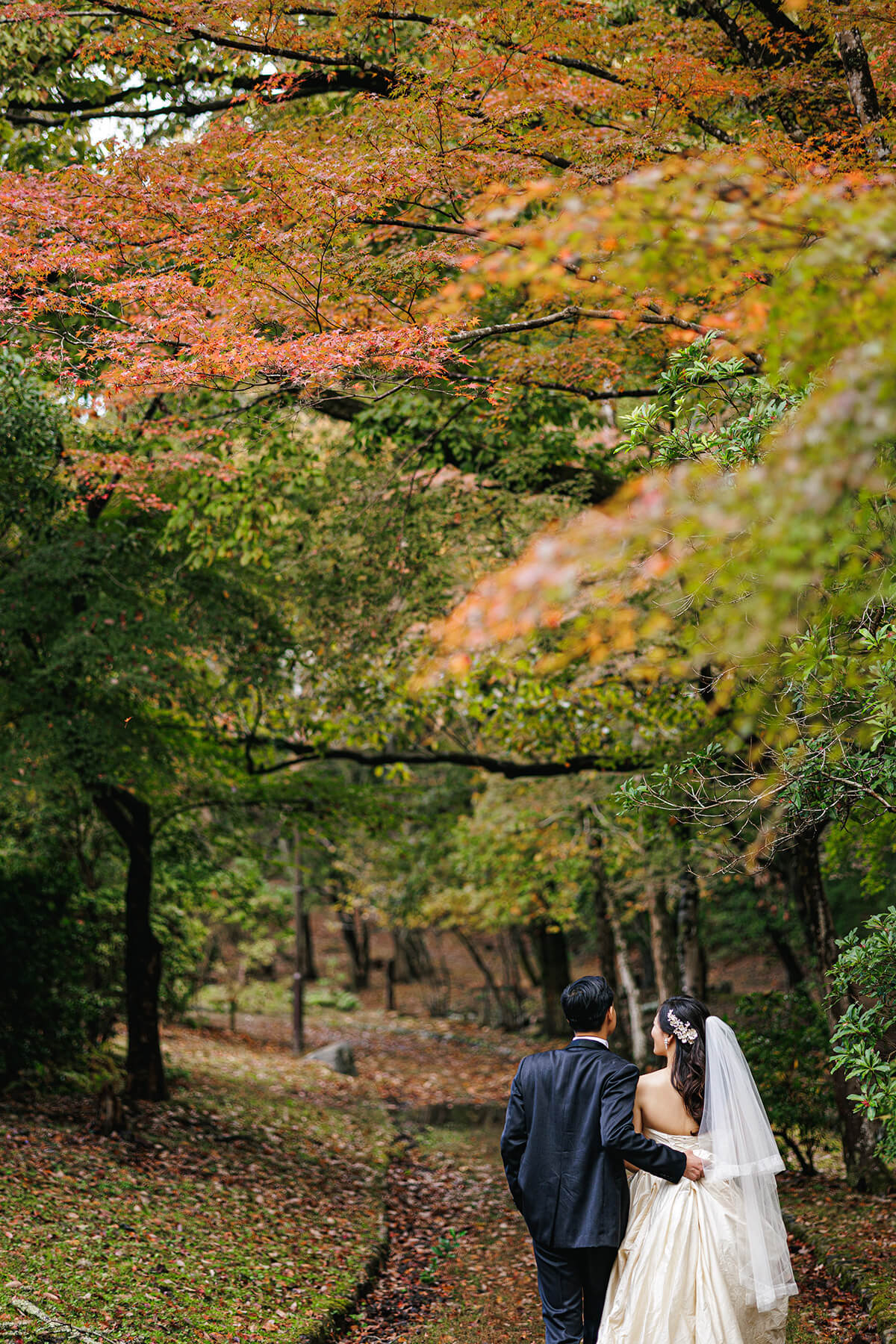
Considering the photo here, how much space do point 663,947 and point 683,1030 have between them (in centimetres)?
931

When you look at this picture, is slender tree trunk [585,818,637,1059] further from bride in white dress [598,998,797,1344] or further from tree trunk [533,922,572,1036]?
bride in white dress [598,998,797,1344]

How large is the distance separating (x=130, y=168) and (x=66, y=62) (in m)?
2.66

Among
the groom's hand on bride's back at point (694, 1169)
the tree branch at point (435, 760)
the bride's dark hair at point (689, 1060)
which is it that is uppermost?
the tree branch at point (435, 760)

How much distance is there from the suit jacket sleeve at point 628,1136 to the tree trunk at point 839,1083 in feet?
12.0

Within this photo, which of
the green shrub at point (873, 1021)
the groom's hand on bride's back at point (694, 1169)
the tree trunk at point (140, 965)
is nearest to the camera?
the green shrub at point (873, 1021)

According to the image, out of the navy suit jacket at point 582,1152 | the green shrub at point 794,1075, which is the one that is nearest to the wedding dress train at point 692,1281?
the navy suit jacket at point 582,1152

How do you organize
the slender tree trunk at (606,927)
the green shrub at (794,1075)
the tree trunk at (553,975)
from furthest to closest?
the tree trunk at (553,975), the slender tree trunk at (606,927), the green shrub at (794,1075)

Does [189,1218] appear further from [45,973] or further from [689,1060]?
[689,1060]

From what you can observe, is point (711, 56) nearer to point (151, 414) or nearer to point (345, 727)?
point (151, 414)

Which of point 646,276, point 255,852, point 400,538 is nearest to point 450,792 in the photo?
point 255,852

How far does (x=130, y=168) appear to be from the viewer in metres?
5.84

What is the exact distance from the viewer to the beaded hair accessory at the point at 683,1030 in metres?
4.51

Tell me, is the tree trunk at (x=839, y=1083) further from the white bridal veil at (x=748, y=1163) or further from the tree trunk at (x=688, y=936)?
the white bridal veil at (x=748, y=1163)

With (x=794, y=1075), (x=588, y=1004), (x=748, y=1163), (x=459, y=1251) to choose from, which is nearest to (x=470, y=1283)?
(x=459, y=1251)
